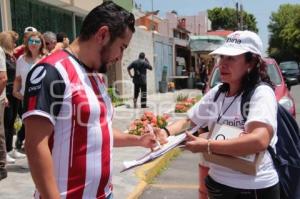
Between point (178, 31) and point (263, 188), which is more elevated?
point (178, 31)

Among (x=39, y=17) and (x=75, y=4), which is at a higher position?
(x=75, y=4)

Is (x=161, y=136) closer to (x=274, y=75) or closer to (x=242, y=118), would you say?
(x=242, y=118)

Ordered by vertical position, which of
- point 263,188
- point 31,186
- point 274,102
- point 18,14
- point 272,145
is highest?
point 18,14

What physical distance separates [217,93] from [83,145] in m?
1.15

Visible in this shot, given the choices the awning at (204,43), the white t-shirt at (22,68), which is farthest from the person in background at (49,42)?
the awning at (204,43)

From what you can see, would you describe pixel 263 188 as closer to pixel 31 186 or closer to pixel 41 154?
pixel 41 154

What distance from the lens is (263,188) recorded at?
2.97m

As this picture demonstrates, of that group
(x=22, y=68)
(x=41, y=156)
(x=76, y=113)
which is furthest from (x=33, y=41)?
(x=41, y=156)

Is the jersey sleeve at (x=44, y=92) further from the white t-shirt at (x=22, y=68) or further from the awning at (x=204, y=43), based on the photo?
the awning at (x=204, y=43)

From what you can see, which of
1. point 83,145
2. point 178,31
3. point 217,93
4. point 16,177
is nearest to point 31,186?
point 16,177

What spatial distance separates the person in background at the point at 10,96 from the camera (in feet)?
22.6

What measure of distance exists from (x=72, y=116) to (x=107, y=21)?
18.9 inches

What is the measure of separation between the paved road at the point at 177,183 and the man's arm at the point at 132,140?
3.19 meters

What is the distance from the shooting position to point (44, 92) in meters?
2.24
